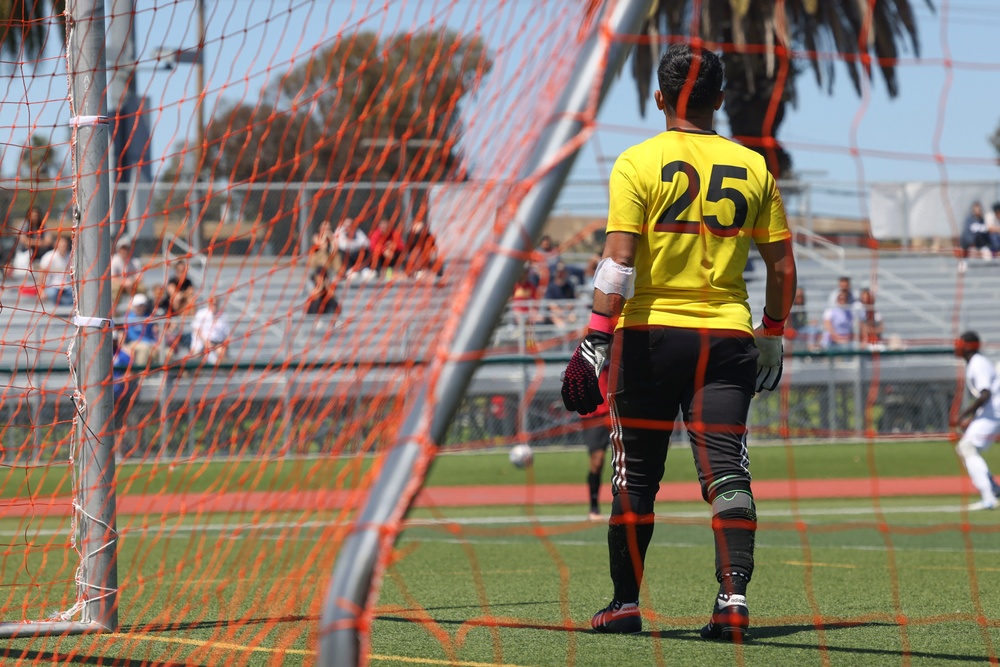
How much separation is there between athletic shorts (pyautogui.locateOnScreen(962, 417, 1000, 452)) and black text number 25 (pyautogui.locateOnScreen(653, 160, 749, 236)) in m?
9.25

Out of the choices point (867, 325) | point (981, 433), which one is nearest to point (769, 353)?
point (981, 433)

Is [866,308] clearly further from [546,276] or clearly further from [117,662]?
[117,662]

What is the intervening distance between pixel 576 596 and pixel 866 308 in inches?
551

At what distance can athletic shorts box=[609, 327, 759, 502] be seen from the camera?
4.63 metres

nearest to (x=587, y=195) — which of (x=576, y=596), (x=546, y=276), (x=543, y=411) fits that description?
(x=546, y=276)

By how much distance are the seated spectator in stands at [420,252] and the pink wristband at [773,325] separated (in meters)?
1.39

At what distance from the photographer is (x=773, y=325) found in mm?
4980

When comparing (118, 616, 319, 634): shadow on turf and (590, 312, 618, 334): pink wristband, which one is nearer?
(590, 312, 618, 334): pink wristband

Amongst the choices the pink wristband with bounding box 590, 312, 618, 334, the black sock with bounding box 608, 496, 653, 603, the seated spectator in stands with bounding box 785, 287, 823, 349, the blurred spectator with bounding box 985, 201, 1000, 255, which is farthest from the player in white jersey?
the blurred spectator with bounding box 985, 201, 1000, 255

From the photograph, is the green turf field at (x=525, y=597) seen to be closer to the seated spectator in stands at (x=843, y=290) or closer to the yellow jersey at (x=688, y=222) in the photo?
the yellow jersey at (x=688, y=222)

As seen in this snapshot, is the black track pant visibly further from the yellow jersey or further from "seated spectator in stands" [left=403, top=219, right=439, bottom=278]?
"seated spectator in stands" [left=403, top=219, right=439, bottom=278]

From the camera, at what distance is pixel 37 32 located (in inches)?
819

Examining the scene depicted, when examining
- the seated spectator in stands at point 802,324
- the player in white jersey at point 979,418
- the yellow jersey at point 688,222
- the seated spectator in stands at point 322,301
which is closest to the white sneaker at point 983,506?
the player in white jersey at point 979,418

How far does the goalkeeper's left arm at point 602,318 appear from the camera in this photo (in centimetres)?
438
